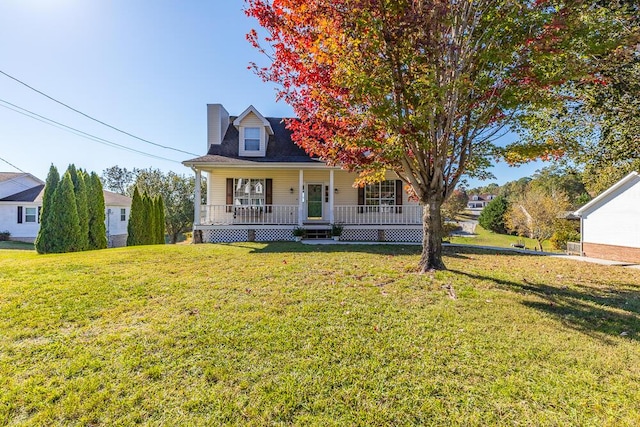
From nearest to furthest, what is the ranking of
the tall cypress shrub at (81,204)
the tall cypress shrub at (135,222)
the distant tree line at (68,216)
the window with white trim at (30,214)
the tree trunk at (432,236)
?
the tree trunk at (432,236) → the distant tree line at (68,216) → the tall cypress shrub at (81,204) → the tall cypress shrub at (135,222) → the window with white trim at (30,214)

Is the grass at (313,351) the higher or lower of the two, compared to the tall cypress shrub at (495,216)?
lower

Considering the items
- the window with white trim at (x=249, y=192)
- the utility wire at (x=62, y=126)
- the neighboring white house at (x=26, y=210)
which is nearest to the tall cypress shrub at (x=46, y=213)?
the utility wire at (x=62, y=126)

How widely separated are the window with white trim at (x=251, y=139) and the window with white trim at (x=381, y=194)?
19.1 feet

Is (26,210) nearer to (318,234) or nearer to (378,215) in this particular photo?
(318,234)

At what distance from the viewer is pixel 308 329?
354 cm

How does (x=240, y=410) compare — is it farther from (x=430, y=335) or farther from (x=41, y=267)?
(x=41, y=267)

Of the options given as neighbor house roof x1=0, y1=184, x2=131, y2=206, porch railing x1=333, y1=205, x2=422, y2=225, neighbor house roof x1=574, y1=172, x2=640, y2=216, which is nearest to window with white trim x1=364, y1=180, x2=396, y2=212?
porch railing x1=333, y1=205, x2=422, y2=225

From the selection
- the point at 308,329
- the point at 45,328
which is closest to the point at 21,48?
the point at 45,328

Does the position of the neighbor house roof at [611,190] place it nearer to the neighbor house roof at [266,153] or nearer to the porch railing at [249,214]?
the neighbor house roof at [266,153]

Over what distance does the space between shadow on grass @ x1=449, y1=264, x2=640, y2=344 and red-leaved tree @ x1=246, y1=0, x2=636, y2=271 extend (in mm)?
1875

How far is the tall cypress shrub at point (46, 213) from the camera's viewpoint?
1206 cm

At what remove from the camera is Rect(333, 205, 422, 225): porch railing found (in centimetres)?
1314

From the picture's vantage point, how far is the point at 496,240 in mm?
29141

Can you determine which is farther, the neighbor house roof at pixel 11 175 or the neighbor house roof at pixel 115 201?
the neighbor house roof at pixel 115 201
